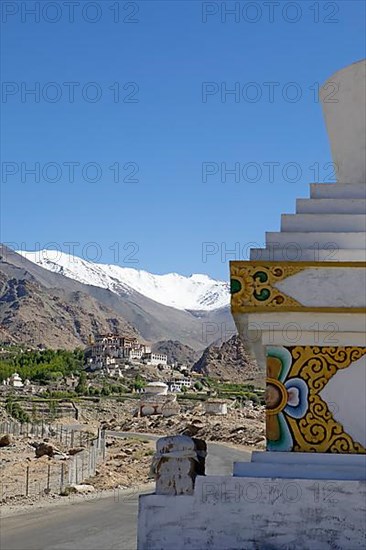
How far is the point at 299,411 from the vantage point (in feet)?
18.3

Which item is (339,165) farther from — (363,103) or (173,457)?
(173,457)

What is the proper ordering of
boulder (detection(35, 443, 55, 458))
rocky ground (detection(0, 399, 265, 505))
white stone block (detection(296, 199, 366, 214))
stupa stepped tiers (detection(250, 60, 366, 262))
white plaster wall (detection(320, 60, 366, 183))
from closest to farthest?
1. stupa stepped tiers (detection(250, 60, 366, 262))
2. white stone block (detection(296, 199, 366, 214))
3. white plaster wall (detection(320, 60, 366, 183))
4. rocky ground (detection(0, 399, 265, 505))
5. boulder (detection(35, 443, 55, 458))

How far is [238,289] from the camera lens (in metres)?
5.59

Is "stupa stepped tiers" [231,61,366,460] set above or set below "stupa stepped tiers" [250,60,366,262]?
below

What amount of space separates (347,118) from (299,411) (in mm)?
2626

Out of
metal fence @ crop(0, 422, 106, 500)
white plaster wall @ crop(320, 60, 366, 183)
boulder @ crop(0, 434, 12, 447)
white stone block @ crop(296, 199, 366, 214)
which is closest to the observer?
white stone block @ crop(296, 199, 366, 214)

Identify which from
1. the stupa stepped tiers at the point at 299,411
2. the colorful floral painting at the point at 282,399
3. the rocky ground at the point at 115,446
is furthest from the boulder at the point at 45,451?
the colorful floral painting at the point at 282,399

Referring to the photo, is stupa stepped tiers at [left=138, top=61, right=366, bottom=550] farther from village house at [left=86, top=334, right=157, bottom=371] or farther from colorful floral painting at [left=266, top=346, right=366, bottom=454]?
village house at [left=86, top=334, right=157, bottom=371]

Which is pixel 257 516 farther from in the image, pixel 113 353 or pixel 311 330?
pixel 113 353

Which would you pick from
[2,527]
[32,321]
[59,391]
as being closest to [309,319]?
[2,527]

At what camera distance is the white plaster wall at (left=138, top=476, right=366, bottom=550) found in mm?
5227

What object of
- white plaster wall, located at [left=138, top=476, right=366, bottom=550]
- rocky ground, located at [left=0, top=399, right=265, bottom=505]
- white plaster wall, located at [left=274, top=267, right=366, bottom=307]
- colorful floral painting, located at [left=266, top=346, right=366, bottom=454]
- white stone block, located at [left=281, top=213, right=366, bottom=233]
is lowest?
rocky ground, located at [left=0, top=399, right=265, bottom=505]

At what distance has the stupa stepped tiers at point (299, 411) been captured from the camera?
527 cm

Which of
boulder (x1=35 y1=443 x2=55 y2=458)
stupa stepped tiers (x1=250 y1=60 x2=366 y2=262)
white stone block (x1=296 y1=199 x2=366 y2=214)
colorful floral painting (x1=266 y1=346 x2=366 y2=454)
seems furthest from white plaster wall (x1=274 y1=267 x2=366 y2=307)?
boulder (x1=35 y1=443 x2=55 y2=458)
